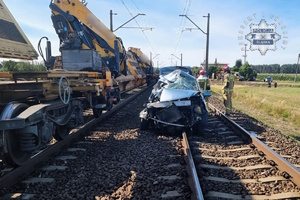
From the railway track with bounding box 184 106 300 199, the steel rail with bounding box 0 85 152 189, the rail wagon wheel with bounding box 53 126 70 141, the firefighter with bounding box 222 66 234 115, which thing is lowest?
the railway track with bounding box 184 106 300 199

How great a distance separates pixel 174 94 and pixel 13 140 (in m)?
4.31

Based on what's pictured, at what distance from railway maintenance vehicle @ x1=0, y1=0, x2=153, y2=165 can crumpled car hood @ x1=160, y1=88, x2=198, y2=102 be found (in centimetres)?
194

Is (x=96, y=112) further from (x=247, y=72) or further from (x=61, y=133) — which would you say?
(x=247, y=72)

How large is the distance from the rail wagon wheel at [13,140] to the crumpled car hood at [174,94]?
385cm

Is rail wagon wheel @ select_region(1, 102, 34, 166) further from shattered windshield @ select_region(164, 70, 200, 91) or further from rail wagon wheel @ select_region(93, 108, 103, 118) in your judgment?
shattered windshield @ select_region(164, 70, 200, 91)

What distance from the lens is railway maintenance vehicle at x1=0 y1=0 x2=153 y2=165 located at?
4.16 meters

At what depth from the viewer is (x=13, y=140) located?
4207 mm

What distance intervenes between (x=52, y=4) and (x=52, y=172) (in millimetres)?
7357

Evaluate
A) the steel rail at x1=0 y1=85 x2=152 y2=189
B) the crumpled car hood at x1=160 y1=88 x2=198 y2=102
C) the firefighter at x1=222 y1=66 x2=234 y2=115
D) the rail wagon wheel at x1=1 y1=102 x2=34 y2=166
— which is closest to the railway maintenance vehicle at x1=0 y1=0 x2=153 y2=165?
the rail wagon wheel at x1=1 y1=102 x2=34 y2=166

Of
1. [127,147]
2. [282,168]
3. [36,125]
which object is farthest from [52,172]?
[282,168]

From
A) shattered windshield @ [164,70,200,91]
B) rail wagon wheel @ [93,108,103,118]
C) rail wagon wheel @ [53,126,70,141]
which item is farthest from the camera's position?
rail wagon wheel @ [93,108,103,118]

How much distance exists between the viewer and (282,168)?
450 cm

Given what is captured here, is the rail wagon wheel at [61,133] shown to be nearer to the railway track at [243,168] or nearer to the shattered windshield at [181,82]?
the railway track at [243,168]

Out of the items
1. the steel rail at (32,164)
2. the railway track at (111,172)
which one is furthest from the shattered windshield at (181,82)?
the steel rail at (32,164)
